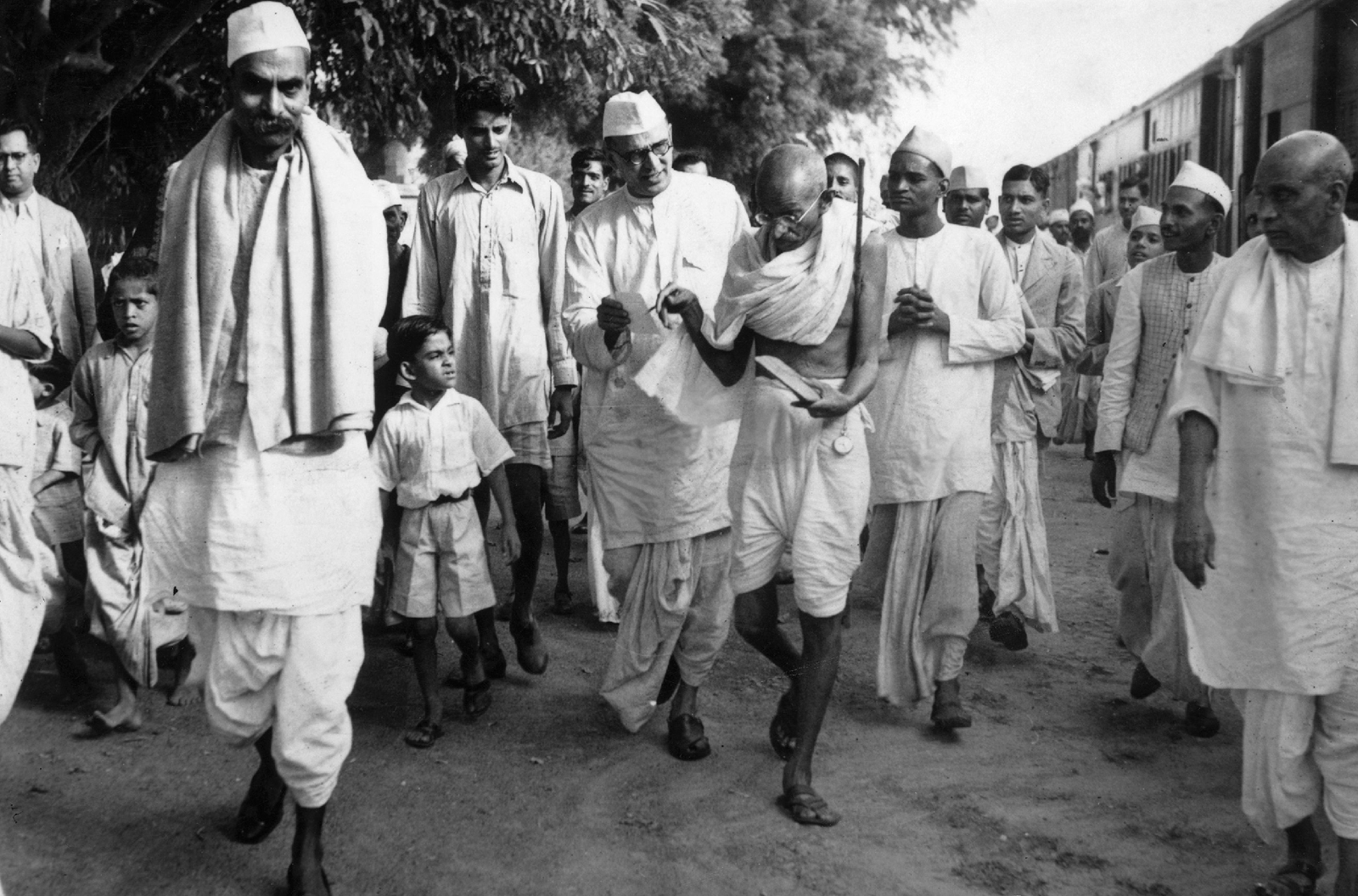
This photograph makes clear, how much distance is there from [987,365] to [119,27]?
9.38 meters

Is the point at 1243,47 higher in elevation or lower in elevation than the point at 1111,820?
higher

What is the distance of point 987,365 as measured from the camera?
5699 millimetres

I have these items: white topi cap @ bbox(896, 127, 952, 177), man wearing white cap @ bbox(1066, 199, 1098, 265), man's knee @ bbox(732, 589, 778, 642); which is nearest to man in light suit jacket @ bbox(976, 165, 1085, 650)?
white topi cap @ bbox(896, 127, 952, 177)

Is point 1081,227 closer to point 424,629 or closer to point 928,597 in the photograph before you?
point 928,597

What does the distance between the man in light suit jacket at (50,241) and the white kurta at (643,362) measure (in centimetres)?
225

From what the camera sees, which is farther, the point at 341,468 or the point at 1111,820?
the point at 1111,820

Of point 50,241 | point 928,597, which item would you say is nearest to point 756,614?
point 928,597

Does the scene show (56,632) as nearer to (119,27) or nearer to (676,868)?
(676,868)

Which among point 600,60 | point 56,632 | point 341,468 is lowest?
point 56,632

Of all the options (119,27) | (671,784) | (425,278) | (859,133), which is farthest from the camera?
(859,133)

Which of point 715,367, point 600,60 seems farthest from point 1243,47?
point 715,367

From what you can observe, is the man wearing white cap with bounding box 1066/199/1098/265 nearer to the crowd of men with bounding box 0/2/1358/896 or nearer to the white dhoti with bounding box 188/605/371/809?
the crowd of men with bounding box 0/2/1358/896

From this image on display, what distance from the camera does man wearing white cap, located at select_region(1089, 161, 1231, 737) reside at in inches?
227

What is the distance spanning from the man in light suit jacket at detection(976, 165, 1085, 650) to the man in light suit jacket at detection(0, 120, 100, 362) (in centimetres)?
416
